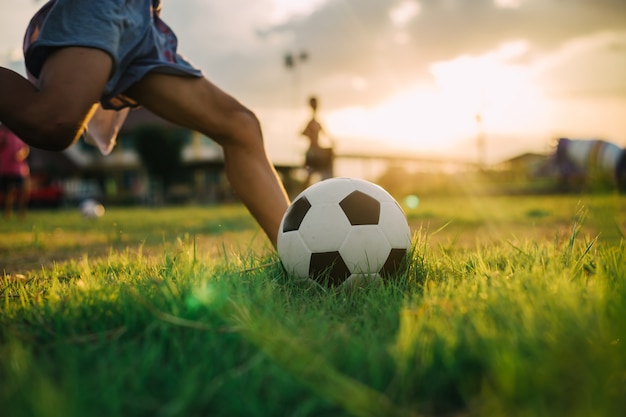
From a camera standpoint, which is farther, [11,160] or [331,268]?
[11,160]

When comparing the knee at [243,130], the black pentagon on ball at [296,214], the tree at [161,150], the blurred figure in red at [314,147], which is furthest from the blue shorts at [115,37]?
the tree at [161,150]

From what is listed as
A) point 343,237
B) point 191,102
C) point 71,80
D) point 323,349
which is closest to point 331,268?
point 343,237

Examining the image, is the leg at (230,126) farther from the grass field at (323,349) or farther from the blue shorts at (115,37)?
the grass field at (323,349)

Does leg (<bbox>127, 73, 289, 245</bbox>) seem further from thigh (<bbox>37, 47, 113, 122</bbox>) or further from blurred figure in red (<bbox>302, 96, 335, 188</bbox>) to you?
blurred figure in red (<bbox>302, 96, 335, 188</bbox>)

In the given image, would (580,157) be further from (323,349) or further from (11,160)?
(323,349)

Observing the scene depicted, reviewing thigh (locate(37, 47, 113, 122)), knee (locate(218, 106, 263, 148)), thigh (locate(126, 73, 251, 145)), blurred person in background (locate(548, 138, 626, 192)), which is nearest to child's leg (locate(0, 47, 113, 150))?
thigh (locate(37, 47, 113, 122))

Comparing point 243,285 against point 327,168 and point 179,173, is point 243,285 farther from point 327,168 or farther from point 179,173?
point 179,173

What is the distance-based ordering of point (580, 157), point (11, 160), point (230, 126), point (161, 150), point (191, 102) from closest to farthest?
point (191, 102) < point (230, 126) < point (11, 160) < point (580, 157) < point (161, 150)

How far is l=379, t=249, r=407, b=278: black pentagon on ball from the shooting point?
7.48 ft

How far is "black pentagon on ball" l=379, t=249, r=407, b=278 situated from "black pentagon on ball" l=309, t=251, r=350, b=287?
19 cm

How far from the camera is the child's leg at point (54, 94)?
223 centimetres

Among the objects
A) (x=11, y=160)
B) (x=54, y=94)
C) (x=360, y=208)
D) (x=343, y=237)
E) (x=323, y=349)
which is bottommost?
(x=323, y=349)

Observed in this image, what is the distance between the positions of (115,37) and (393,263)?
66.4 inches

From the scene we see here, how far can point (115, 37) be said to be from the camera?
2348mm
